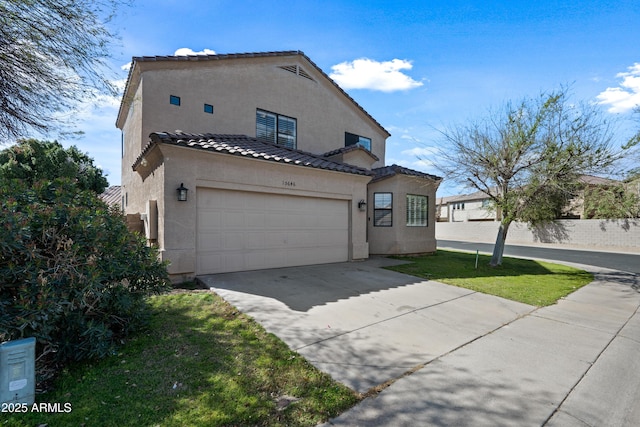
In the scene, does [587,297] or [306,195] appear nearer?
[587,297]

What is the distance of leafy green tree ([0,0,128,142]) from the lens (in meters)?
5.17

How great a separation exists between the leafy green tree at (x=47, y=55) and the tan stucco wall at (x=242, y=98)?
331cm

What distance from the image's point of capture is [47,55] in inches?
219

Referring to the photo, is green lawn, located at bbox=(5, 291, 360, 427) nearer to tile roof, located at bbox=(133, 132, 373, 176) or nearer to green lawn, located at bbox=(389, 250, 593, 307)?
tile roof, located at bbox=(133, 132, 373, 176)

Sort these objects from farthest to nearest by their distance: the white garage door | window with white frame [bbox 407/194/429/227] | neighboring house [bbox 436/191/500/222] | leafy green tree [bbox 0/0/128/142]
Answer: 1. neighboring house [bbox 436/191/500/222]
2. window with white frame [bbox 407/194/429/227]
3. the white garage door
4. leafy green tree [bbox 0/0/128/142]

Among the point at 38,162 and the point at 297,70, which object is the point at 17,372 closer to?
the point at 297,70

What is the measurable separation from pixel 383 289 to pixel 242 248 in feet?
13.5

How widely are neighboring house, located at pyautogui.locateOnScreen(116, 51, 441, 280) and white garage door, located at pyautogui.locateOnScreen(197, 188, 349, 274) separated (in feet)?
0.10

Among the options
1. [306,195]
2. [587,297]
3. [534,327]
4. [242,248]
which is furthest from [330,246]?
[587,297]

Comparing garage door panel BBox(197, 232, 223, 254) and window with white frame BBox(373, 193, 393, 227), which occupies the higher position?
window with white frame BBox(373, 193, 393, 227)

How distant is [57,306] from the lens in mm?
3109

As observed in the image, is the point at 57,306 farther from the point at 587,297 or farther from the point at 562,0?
the point at 562,0

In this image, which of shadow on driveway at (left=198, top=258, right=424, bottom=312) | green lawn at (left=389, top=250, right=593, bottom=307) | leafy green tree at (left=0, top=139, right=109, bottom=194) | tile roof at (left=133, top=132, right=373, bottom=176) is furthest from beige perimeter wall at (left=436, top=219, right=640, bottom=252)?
leafy green tree at (left=0, top=139, right=109, bottom=194)

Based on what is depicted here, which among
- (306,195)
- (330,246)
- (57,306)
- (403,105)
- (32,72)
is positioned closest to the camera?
(57,306)
